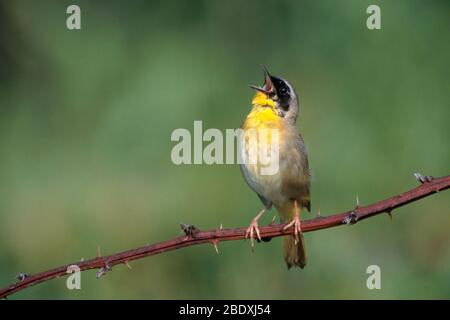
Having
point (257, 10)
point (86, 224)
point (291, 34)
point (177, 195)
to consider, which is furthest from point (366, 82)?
point (86, 224)

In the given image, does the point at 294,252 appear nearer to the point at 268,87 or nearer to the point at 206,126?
the point at 268,87

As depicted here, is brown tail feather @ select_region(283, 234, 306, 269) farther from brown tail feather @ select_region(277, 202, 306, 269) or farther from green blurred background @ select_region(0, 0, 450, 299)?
green blurred background @ select_region(0, 0, 450, 299)

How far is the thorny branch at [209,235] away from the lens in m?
2.25

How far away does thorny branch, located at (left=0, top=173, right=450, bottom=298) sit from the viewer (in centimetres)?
225

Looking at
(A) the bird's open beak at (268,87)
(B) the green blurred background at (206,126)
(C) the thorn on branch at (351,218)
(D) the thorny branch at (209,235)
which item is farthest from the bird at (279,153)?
(C) the thorn on branch at (351,218)

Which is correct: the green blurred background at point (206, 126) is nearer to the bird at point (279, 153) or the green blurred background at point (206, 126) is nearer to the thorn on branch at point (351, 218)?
the bird at point (279, 153)

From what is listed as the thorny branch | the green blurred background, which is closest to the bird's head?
the green blurred background

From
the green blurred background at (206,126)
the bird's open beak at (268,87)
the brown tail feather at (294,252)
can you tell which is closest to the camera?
the brown tail feather at (294,252)

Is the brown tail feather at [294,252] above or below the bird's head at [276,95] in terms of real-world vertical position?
below

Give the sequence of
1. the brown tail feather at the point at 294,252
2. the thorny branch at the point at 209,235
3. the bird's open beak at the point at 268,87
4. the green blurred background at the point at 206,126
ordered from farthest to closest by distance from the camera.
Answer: the green blurred background at the point at 206,126 → the bird's open beak at the point at 268,87 → the brown tail feather at the point at 294,252 → the thorny branch at the point at 209,235

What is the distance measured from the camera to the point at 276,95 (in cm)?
440

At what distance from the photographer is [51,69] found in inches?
303

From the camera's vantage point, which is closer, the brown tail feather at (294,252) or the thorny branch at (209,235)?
the thorny branch at (209,235)

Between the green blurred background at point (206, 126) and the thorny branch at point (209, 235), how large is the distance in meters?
2.72
